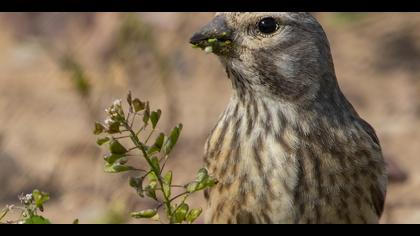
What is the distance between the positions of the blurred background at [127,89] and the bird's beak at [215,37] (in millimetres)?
1669

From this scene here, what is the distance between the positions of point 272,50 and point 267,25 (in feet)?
0.29

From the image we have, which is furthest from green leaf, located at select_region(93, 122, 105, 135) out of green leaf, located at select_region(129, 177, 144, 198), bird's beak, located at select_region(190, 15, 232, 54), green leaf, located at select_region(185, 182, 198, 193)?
bird's beak, located at select_region(190, 15, 232, 54)

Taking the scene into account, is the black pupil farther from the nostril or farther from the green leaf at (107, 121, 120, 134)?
the green leaf at (107, 121, 120, 134)

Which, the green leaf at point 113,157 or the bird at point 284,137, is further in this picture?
the bird at point 284,137

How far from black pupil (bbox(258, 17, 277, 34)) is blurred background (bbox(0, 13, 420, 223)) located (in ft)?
5.30

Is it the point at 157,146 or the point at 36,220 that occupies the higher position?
the point at 157,146

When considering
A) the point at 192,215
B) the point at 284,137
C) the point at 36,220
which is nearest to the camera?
the point at 36,220

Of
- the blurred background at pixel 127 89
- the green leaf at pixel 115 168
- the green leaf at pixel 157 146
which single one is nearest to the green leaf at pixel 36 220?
the green leaf at pixel 115 168

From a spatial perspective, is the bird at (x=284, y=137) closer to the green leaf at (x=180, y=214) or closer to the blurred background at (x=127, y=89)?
the green leaf at (x=180, y=214)

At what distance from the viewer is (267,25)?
142 inches

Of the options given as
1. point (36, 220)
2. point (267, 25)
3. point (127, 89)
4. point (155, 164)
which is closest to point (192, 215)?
point (155, 164)

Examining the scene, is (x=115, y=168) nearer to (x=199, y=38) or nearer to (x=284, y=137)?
(x=199, y=38)

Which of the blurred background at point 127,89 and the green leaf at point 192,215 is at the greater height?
the blurred background at point 127,89

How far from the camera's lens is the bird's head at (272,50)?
3506 millimetres
